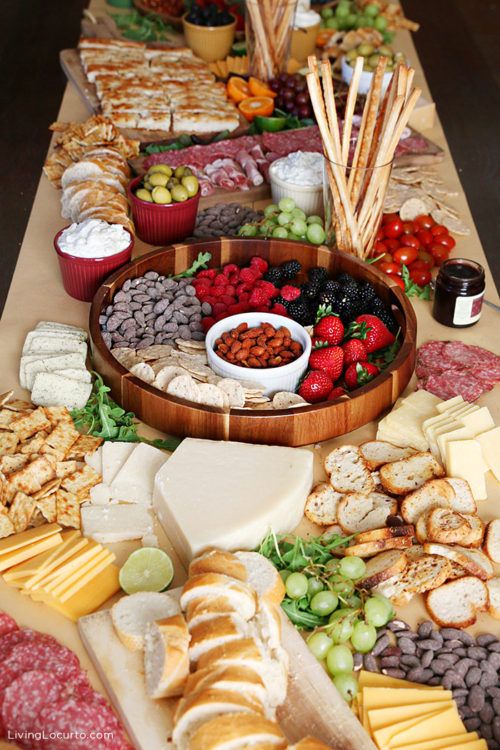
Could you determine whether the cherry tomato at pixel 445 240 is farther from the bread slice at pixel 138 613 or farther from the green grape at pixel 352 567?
the bread slice at pixel 138 613

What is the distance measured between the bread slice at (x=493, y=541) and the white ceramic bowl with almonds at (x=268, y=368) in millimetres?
665

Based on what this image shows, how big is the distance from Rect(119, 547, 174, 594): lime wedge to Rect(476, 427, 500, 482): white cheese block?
88 centimetres

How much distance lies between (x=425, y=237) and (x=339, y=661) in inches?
71.2

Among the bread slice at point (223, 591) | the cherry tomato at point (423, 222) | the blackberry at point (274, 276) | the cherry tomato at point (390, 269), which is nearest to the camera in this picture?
the bread slice at point (223, 591)

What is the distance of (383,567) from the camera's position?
198cm

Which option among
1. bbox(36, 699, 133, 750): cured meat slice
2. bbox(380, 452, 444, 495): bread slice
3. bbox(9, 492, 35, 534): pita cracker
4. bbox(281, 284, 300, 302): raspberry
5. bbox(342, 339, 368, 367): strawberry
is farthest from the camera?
bbox(281, 284, 300, 302): raspberry

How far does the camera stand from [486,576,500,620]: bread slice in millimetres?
1958

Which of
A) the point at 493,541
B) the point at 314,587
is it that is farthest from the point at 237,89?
→ the point at 314,587

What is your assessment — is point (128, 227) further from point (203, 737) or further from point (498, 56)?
point (498, 56)

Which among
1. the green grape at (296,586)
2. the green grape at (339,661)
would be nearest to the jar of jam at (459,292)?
the green grape at (296,586)

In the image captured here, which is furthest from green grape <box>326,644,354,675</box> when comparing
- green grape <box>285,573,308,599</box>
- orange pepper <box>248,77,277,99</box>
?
orange pepper <box>248,77,277,99</box>

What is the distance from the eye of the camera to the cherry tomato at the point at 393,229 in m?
3.16

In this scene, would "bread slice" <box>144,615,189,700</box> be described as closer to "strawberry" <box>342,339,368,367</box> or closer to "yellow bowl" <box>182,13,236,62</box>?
"strawberry" <box>342,339,368,367</box>

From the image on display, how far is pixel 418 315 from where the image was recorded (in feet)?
9.64
